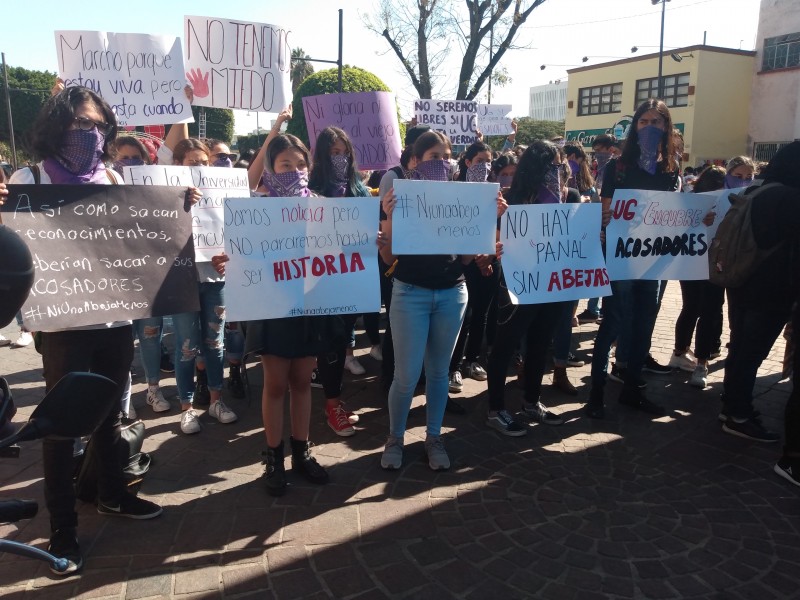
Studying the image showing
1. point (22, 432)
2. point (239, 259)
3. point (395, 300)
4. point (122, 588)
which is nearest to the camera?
point (22, 432)

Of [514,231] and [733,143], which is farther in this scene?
[733,143]

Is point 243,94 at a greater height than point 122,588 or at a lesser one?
greater

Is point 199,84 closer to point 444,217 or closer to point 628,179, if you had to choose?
point 444,217

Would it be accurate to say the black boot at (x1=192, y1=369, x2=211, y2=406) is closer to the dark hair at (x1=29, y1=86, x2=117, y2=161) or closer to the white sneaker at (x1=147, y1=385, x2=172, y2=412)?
the white sneaker at (x1=147, y1=385, x2=172, y2=412)

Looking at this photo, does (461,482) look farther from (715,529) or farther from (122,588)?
(122,588)

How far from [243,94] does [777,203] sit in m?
4.26

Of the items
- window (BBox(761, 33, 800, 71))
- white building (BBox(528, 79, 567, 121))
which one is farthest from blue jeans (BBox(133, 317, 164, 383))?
white building (BBox(528, 79, 567, 121))

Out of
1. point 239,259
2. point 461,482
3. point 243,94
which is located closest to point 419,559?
point 461,482

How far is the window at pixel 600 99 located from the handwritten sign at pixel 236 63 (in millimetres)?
34393

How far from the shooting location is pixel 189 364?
432cm

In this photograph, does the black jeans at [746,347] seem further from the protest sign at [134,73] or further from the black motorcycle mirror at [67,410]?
the protest sign at [134,73]

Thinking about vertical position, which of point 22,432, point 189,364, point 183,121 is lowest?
point 189,364

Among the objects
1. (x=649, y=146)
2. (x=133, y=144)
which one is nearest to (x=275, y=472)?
(x=133, y=144)

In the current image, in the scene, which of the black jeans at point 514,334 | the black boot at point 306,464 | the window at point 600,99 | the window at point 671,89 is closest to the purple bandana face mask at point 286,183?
the black boot at point 306,464
